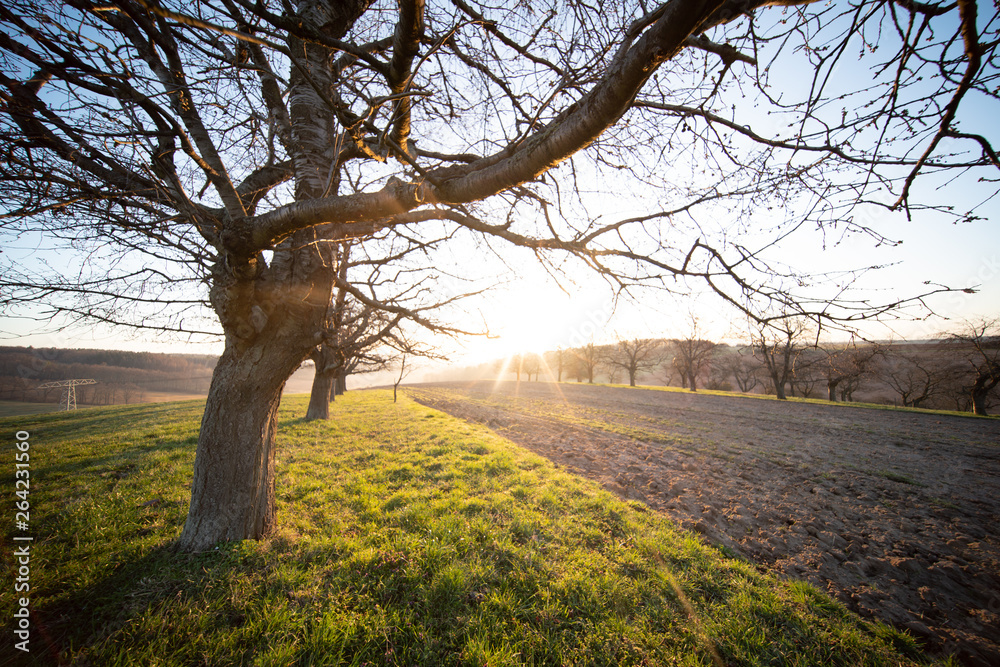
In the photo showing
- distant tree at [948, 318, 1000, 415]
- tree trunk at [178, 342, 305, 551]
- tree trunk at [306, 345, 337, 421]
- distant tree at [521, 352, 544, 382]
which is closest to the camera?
tree trunk at [178, 342, 305, 551]

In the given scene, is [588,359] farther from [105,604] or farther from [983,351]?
[105,604]

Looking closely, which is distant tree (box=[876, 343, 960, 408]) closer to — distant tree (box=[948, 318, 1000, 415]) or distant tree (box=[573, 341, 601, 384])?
distant tree (box=[948, 318, 1000, 415])

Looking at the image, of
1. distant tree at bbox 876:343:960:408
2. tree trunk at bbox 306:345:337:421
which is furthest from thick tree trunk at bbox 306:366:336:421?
distant tree at bbox 876:343:960:408

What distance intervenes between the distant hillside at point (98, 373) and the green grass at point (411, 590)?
694 inches

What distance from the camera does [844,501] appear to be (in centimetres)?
559

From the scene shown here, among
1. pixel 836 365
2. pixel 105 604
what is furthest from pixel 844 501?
pixel 105 604

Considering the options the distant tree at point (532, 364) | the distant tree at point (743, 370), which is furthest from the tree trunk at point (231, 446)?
the distant tree at point (532, 364)

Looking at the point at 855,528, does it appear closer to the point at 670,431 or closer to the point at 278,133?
the point at 670,431

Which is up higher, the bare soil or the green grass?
the green grass

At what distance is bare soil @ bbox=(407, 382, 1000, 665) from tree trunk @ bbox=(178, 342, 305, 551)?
18.2ft

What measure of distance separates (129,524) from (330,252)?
4.05 m

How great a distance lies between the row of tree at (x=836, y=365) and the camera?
2.39 meters

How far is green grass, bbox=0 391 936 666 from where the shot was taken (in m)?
2.31

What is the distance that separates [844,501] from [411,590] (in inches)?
302
